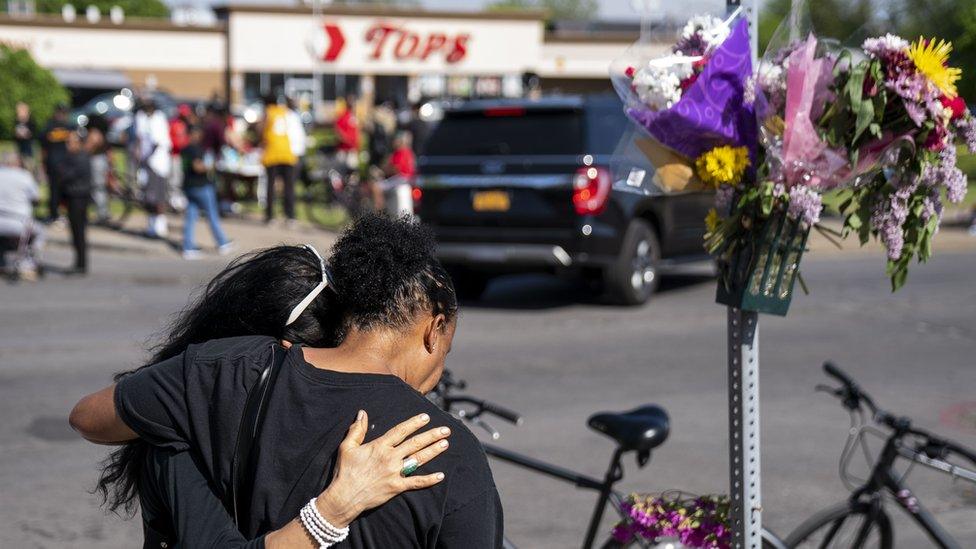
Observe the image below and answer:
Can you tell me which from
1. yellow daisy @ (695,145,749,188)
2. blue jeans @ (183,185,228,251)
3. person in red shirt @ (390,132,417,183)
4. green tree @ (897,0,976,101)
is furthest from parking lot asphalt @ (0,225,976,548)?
green tree @ (897,0,976,101)

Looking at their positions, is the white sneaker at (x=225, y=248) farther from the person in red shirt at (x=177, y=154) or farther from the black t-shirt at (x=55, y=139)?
the person in red shirt at (x=177, y=154)

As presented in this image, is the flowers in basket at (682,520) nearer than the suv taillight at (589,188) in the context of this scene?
Yes

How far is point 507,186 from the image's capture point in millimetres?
11086

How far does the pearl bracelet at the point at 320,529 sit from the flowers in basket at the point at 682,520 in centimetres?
149

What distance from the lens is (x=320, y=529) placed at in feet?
6.91

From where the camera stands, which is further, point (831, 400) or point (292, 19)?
point (292, 19)

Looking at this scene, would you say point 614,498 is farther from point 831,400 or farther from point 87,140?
point 87,140

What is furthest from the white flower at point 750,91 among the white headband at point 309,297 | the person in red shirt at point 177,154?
the person in red shirt at point 177,154

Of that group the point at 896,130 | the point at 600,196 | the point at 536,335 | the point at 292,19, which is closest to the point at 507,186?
the point at 600,196

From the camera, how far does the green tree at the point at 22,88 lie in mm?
25531

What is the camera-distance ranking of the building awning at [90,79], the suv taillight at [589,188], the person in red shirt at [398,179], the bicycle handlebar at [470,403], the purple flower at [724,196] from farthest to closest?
the building awning at [90,79], the person in red shirt at [398,179], the suv taillight at [589,188], the bicycle handlebar at [470,403], the purple flower at [724,196]

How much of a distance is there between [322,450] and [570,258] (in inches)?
349

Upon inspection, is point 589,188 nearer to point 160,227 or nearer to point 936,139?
point 160,227

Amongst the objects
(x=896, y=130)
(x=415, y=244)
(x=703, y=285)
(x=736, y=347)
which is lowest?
(x=703, y=285)
